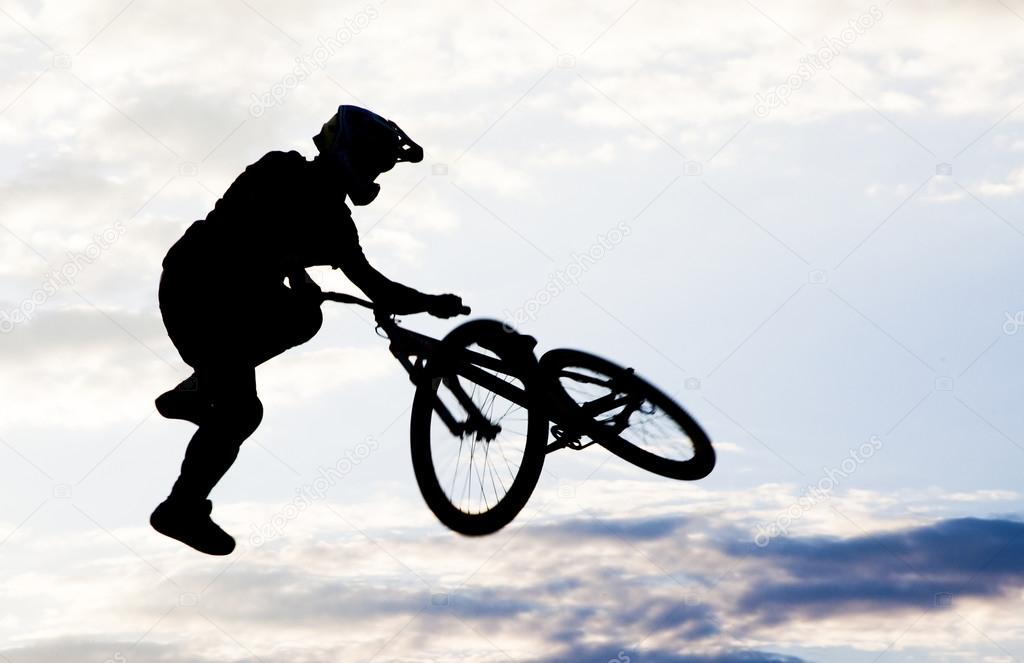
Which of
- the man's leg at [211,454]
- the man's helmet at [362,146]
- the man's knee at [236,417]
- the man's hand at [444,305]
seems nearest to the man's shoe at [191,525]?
the man's leg at [211,454]

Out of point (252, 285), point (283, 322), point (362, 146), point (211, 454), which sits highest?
point (362, 146)

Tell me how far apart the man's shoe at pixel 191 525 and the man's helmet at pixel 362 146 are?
2464mm

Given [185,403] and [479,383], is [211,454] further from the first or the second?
[479,383]

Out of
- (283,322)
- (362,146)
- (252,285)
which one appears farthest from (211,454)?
(362,146)

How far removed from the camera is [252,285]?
10.6 m

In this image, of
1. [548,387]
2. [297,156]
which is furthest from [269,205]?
[548,387]

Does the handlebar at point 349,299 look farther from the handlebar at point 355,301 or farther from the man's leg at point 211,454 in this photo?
the man's leg at point 211,454

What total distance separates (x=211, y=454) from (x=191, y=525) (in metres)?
0.51

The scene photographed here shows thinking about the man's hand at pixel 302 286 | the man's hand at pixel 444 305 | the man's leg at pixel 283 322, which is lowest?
the man's leg at pixel 283 322

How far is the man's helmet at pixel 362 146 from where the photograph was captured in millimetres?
10773

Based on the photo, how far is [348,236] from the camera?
1076 cm

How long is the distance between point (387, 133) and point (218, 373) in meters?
2.07

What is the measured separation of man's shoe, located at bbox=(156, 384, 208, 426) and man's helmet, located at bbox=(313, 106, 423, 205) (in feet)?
5.90

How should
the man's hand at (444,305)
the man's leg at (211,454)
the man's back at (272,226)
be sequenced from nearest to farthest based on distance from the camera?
the man's back at (272,226)
the man's leg at (211,454)
the man's hand at (444,305)
